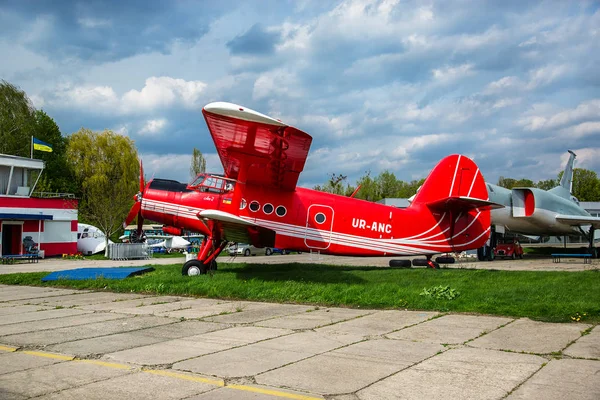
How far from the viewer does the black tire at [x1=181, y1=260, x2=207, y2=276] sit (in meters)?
15.0

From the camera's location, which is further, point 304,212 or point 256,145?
point 304,212

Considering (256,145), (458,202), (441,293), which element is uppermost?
(256,145)

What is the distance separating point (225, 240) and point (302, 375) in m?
10.8

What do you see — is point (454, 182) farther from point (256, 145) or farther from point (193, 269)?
point (193, 269)

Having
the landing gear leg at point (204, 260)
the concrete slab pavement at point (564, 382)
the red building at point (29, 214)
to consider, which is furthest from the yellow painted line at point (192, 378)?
the red building at point (29, 214)

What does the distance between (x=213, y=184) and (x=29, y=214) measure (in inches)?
962

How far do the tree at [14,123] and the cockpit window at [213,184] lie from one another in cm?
4860

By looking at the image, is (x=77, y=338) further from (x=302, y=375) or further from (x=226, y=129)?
(x=226, y=129)

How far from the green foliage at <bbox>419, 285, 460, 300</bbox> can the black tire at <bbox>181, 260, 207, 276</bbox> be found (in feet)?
23.5

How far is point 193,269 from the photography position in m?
15.1

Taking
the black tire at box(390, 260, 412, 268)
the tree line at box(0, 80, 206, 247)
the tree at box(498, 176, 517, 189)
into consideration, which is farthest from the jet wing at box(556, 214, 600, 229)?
the tree at box(498, 176, 517, 189)

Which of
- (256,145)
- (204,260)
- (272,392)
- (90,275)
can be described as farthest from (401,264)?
(272,392)

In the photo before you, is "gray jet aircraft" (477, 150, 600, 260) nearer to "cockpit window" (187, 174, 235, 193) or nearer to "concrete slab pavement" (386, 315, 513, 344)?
"cockpit window" (187, 174, 235, 193)

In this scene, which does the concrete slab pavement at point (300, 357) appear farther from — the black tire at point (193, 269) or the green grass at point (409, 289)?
the black tire at point (193, 269)
